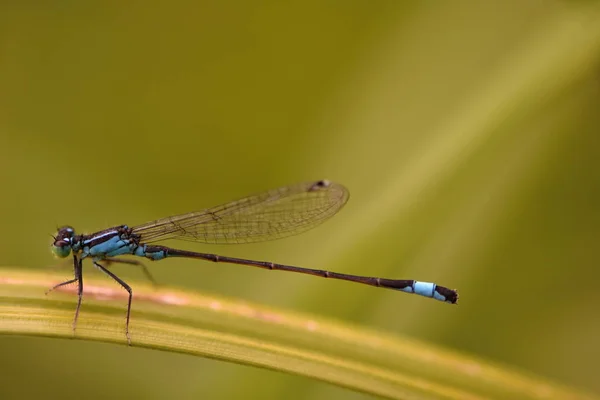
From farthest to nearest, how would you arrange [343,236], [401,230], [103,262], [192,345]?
[103,262] < [343,236] < [401,230] < [192,345]

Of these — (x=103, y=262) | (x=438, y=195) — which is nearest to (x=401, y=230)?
(x=438, y=195)

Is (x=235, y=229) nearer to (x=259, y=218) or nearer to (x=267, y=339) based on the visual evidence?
(x=259, y=218)

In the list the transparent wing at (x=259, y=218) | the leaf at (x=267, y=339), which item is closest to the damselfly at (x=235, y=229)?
the transparent wing at (x=259, y=218)

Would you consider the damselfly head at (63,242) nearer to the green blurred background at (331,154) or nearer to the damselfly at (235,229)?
the damselfly at (235,229)

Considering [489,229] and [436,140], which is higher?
[436,140]

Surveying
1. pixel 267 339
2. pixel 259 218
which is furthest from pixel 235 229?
pixel 267 339

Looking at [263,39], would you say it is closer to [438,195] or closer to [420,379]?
[438,195]
